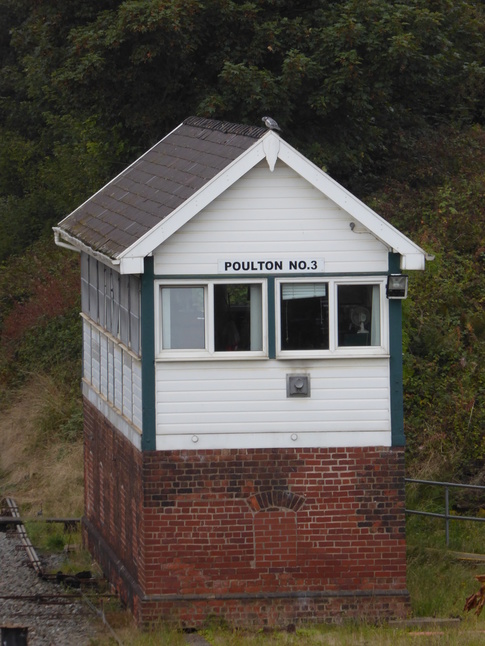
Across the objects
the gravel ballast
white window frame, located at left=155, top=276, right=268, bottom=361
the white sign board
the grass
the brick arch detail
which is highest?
the white sign board

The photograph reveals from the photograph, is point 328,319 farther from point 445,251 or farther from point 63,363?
point 63,363

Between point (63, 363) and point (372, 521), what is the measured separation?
12.8m

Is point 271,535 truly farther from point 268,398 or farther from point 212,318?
point 212,318

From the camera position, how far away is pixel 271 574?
40.3 ft

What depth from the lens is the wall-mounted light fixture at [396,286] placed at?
477 inches

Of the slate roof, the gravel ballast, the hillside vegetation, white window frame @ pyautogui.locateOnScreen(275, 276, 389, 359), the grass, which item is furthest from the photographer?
the hillside vegetation

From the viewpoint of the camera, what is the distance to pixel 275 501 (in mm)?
12273

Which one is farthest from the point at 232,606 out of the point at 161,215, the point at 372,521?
the point at 161,215

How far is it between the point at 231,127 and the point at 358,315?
2591mm

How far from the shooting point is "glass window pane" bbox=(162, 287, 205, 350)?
1218 cm

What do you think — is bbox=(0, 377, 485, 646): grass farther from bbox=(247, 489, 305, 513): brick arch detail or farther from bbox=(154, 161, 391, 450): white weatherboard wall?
bbox=(154, 161, 391, 450): white weatherboard wall

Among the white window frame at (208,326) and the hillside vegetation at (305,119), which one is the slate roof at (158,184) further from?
the hillside vegetation at (305,119)

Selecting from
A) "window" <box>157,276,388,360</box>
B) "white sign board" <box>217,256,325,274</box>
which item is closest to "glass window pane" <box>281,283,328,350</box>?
"window" <box>157,276,388,360</box>

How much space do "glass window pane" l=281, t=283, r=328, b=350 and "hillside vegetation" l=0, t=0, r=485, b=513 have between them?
5.49m
